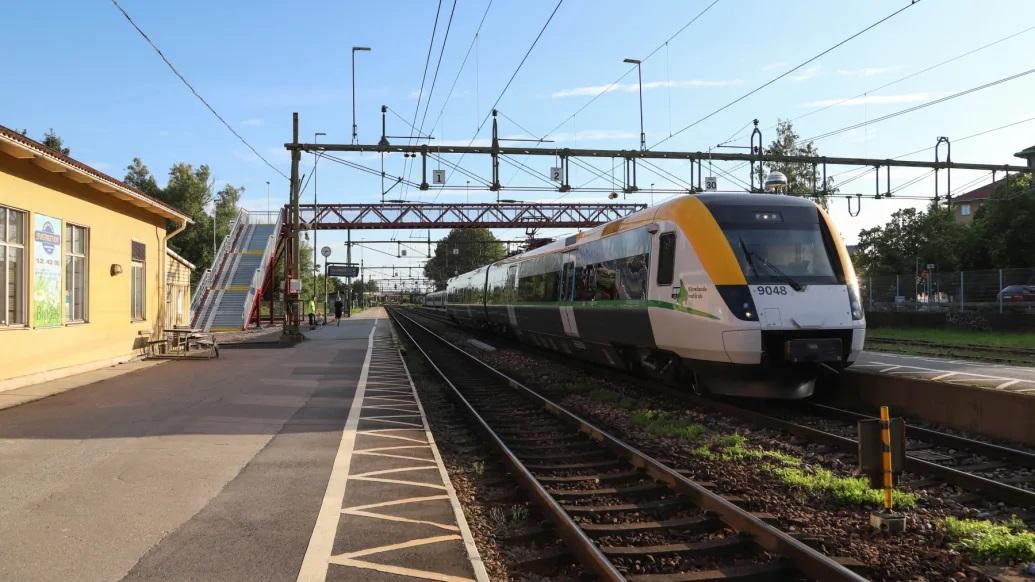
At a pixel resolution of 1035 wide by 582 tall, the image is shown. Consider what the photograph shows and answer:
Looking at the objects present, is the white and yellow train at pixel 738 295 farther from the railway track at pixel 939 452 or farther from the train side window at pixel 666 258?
the railway track at pixel 939 452

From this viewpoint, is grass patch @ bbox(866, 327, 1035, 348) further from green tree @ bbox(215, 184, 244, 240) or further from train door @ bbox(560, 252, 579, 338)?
green tree @ bbox(215, 184, 244, 240)

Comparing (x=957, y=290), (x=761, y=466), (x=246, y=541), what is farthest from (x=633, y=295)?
(x=957, y=290)

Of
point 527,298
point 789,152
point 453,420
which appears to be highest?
point 789,152

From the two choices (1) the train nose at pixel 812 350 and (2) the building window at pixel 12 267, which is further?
(2) the building window at pixel 12 267

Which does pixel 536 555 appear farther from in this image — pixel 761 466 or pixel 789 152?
pixel 789 152

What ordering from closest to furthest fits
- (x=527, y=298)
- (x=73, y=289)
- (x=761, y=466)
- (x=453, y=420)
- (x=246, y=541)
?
(x=246, y=541) → (x=761, y=466) → (x=453, y=420) → (x=73, y=289) → (x=527, y=298)

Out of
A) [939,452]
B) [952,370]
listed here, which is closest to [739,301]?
[939,452]

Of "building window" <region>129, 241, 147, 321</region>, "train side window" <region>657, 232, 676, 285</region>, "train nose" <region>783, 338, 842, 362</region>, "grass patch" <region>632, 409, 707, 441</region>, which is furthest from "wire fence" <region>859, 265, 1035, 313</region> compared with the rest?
"building window" <region>129, 241, 147, 321</region>

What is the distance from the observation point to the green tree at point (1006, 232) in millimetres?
33531

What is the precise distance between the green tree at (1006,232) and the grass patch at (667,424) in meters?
31.8

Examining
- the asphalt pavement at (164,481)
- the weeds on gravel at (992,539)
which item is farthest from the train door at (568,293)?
the weeds on gravel at (992,539)

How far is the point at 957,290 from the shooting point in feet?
87.8

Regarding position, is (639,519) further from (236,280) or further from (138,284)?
(236,280)

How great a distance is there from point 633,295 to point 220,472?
7.18 meters
